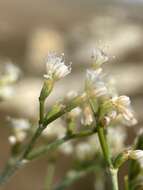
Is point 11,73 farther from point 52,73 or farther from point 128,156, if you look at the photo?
point 128,156

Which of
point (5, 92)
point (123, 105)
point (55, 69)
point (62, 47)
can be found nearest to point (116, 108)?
point (123, 105)

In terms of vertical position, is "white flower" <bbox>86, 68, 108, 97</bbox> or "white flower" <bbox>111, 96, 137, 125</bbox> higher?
"white flower" <bbox>86, 68, 108, 97</bbox>

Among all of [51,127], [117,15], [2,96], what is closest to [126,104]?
[2,96]


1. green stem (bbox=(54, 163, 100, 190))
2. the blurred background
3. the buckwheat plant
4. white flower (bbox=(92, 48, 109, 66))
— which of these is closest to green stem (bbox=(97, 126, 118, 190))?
the buckwheat plant

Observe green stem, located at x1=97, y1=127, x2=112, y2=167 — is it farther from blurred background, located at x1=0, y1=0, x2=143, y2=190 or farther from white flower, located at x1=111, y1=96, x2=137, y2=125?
blurred background, located at x1=0, y1=0, x2=143, y2=190

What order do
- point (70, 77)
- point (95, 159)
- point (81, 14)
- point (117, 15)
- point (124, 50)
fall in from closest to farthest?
1. point (95, 159)
2. point (70, 77)
3. point (124, 50)
4. point (117, 15)
5. point (81, 14)

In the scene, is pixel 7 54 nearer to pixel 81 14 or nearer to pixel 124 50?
pixel 124 50

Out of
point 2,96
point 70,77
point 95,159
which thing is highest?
point 2,96
